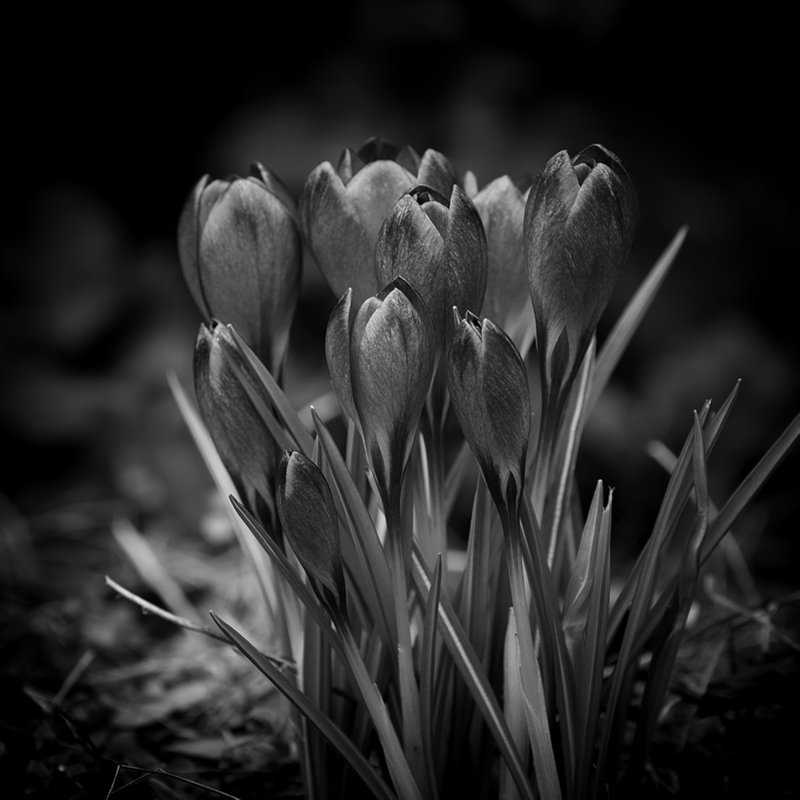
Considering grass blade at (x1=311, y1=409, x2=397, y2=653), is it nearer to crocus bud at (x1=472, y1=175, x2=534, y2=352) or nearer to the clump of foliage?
the clump of foliage

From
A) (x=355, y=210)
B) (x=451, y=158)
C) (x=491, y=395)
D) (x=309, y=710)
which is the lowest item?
(x=309, y=710)

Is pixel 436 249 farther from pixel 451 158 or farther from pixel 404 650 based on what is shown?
pixel 451 158

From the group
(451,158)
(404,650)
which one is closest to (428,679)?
(404,650)

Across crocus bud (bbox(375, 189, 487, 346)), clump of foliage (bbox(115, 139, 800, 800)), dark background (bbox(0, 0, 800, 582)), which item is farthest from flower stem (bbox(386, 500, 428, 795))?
dark background (bbox(0, 0, 800, 582))

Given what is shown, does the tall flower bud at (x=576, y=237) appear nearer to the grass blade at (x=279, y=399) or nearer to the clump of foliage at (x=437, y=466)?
the clump of foliage at (x=437, y=466)

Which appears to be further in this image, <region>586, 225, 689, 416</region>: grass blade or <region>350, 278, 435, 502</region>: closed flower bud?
<region>586, 225, 689, 416</region>: grass blade

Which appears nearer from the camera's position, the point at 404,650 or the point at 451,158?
the point at 404,650
